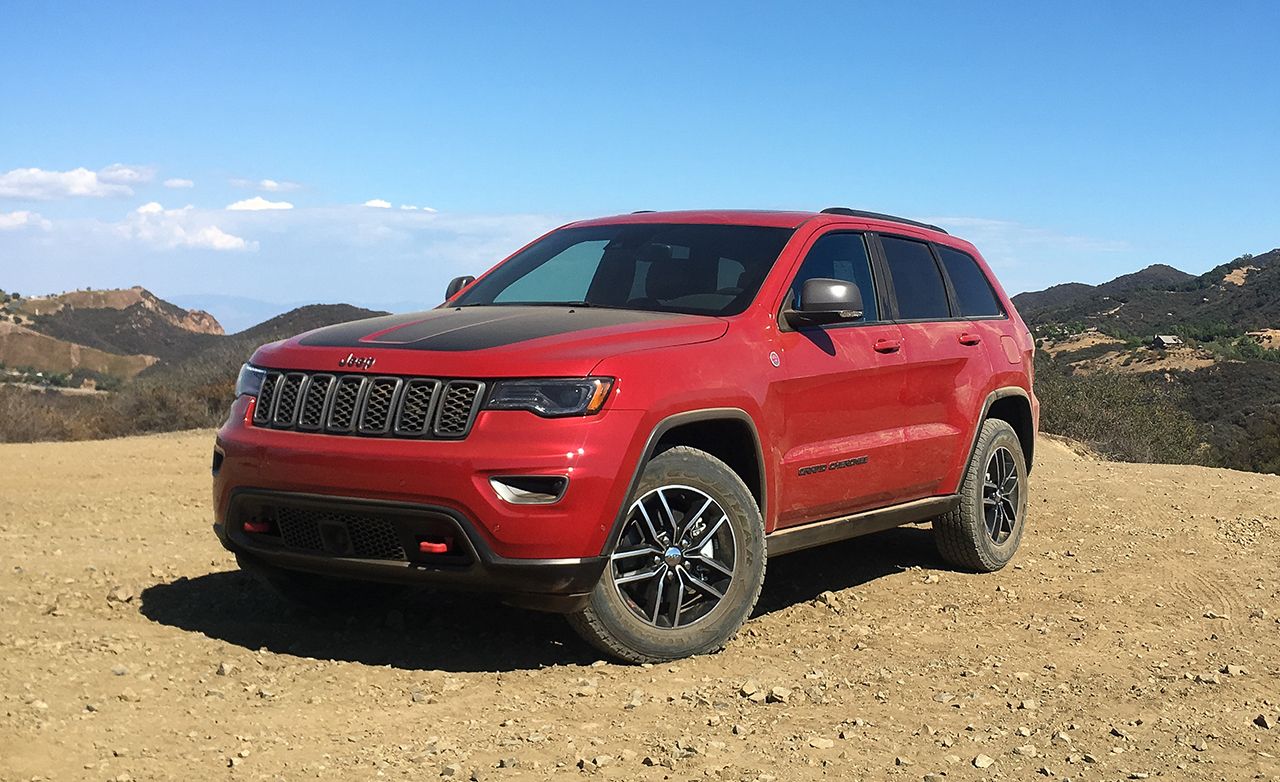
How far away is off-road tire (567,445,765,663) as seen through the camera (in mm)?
5125

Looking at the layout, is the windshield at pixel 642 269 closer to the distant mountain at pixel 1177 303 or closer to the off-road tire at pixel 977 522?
the off-road tire at pixel 977 522

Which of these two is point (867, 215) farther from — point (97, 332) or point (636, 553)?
point (97, 332)

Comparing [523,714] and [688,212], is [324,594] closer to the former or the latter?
[523,714]

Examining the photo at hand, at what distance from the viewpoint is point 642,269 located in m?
6.39

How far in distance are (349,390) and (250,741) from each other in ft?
4.71

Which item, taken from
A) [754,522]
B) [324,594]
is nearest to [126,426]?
[324,594]

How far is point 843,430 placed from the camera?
20.4 ft

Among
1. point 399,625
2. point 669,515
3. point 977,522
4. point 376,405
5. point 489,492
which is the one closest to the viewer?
point 489,492

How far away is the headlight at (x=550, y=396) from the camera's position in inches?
192

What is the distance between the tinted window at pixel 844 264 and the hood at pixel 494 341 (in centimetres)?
86

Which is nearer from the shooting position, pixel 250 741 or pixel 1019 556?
pixel 250 741

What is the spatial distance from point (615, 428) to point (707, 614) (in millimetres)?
1011

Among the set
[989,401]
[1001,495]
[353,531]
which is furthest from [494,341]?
[1001,495]

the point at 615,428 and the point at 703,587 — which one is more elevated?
the point at 615,428
